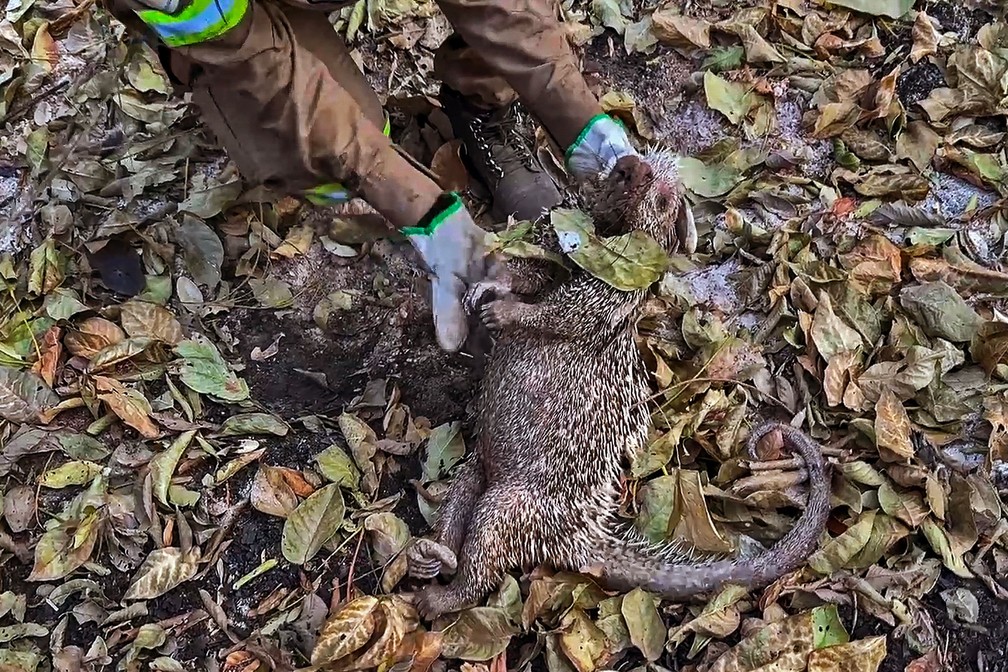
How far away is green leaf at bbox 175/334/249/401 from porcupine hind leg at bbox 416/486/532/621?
1250 millimetres

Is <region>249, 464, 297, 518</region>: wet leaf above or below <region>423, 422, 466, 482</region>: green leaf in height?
above

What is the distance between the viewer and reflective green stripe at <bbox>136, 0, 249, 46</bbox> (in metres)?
3.02

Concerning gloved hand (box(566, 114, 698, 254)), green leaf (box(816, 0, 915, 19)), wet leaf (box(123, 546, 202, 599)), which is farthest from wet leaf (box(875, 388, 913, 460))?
wet leaf (box(123, 546, 202, 599))

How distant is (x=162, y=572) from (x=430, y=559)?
3.50 feet

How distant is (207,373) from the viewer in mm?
3908

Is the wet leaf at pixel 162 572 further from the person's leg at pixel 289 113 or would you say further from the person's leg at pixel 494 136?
the person's leg at pixel 494 136

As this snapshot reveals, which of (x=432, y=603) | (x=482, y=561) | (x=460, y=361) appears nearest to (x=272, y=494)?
(x=432, y=603)

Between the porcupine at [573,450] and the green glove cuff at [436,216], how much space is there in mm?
380

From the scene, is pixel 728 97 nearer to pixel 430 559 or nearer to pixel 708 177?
pixel 708 177

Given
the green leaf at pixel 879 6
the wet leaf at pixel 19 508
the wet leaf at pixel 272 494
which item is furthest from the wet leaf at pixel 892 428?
the wet leaf at pixel 19 508

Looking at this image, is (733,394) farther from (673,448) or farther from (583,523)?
(583,523)

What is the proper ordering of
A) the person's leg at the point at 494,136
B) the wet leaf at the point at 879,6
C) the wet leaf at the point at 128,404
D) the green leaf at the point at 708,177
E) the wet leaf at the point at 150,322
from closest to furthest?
the wet leaf at the point at 128,404, the wet leaf at the point at 150,322, the person's leg at the point at 494,136, the green leaf at the point at 708,177, the wet leaf at the point at 879,6

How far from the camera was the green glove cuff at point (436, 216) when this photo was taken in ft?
12.0

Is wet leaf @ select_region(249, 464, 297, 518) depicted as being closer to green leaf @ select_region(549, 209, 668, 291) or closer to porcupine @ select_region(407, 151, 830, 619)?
porcupine @ select_region(407, 151, 830, 619)
